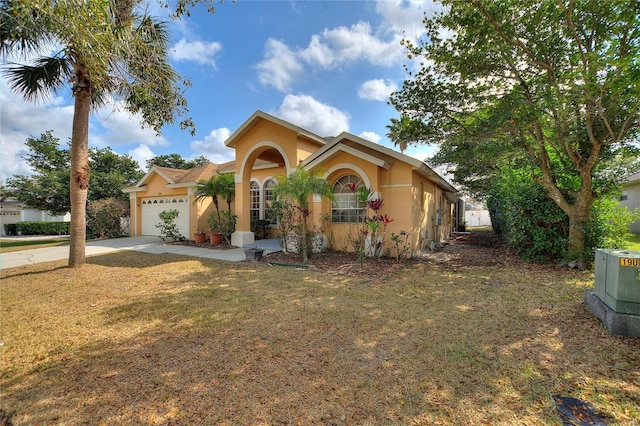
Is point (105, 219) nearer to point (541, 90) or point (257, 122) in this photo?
point (257, 122)

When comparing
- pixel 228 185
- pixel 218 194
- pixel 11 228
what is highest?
pixel 228 185

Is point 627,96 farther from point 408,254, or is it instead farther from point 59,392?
point 59,392

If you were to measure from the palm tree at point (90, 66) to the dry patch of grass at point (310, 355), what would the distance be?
4.72m

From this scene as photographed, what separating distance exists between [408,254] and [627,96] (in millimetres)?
6825

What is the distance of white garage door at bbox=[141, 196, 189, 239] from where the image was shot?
1645 centimetres

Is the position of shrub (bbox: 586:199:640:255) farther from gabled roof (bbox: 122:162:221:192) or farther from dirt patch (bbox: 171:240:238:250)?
gabled roof (bbox: 122:162:221:192)

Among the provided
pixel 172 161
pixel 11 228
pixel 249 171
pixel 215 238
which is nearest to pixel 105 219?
pixel 215 238

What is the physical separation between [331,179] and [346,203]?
1.15m

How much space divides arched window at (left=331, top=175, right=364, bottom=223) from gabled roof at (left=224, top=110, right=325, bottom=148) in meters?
2.58

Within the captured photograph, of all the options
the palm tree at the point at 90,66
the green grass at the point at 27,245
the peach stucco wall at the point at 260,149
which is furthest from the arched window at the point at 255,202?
the green grass at the point at 27,245

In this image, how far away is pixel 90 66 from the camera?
18.3 ft

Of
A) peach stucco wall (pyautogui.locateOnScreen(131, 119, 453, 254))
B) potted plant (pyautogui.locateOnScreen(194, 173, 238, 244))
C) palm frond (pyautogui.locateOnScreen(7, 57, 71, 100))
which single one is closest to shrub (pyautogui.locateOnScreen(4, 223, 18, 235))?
peach stucco wall (pyautogui.locateOnScreen(131, 119, 453, 254))

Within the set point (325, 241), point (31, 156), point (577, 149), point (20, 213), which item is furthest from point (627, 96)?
point (20, 213)

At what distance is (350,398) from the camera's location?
2.76 metres
